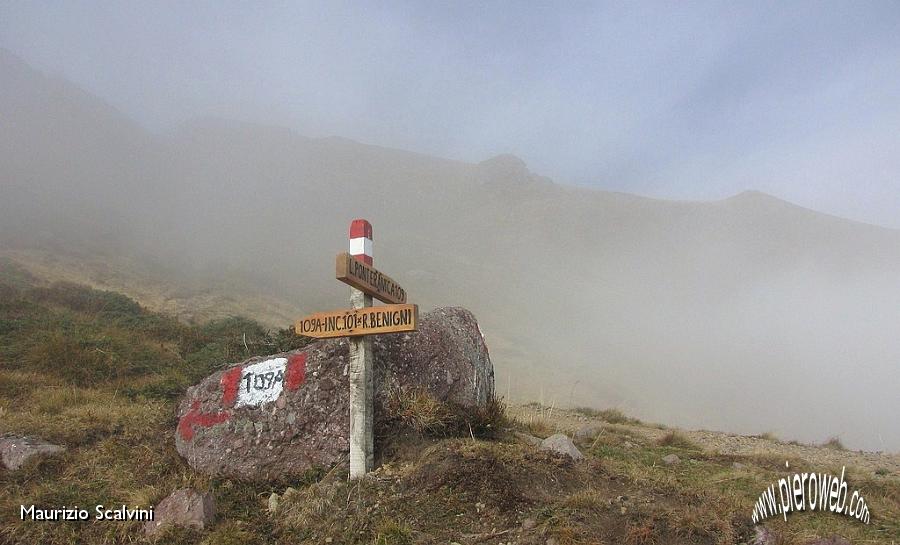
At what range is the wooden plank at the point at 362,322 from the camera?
5730mm

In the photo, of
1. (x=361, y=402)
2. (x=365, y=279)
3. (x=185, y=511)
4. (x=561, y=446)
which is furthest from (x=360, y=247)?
(x=561, y=446)

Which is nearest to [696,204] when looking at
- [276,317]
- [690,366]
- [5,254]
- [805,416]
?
[690,366]

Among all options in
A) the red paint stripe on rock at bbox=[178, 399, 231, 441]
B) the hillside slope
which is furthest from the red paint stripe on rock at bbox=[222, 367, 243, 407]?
the hillside slope

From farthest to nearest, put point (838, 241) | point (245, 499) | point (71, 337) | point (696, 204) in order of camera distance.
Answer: point (696, 204)
point (838, 241)
point (71, 337)
point (245, 499)

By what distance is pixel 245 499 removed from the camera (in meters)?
5.77

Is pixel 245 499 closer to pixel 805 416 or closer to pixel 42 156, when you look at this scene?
pixel 805 416

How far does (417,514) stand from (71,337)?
34.9 ft

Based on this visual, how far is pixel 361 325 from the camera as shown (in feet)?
19.6

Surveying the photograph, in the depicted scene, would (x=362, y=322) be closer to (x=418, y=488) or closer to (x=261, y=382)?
(x=261, y=382)

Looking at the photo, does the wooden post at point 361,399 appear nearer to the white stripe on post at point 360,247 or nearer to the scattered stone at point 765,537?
the white stripe on post at point 360,247

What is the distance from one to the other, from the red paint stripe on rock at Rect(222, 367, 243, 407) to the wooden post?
1.62 metres

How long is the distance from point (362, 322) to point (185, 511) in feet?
8.21

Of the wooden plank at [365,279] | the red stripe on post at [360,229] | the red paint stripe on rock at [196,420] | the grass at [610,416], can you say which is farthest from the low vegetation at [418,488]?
the grass at [610,416]

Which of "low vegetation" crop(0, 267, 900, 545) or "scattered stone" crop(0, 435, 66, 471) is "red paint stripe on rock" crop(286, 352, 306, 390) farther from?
"scattered stone" crop(0, 435, 66, 471)
